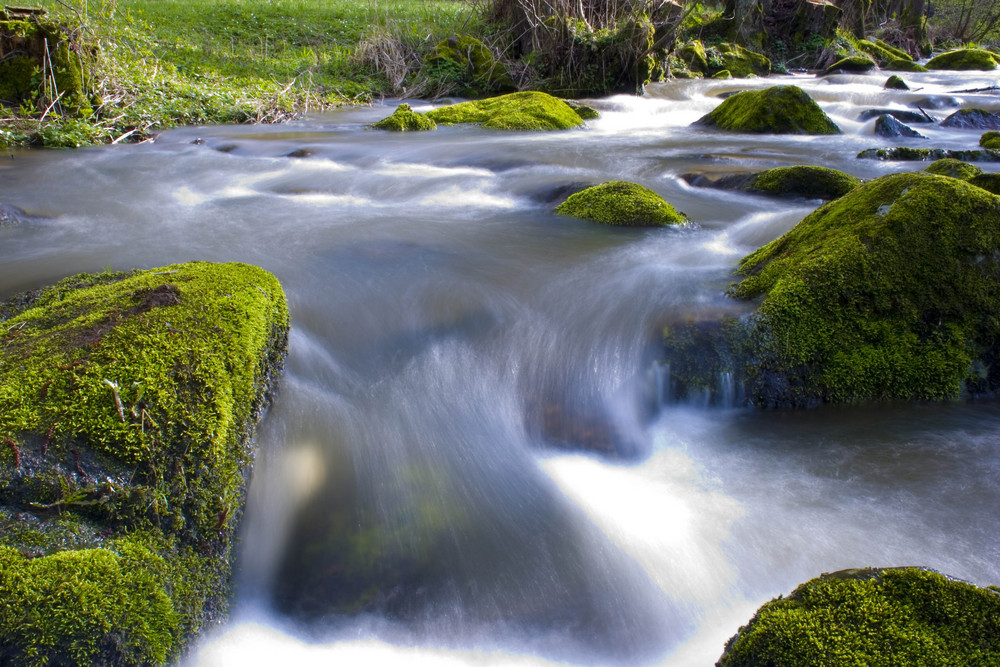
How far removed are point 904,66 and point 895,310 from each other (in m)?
21.5

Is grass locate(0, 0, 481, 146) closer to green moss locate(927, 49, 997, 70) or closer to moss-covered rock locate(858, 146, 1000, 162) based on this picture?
moss-covered rock locate(858, 146, 1000, 162)

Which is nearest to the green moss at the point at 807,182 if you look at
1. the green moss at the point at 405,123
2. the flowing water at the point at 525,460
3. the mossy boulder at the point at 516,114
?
the flowing water at the point at 525,460

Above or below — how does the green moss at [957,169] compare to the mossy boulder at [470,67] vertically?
below

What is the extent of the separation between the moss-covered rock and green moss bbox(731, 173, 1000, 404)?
5.19 meters

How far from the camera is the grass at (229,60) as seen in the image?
Answer: 9.71m

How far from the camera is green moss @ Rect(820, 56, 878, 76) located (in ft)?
62.0

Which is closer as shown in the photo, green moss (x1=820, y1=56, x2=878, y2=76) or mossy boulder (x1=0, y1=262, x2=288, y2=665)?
mossy boulder (x1=0, y1=262, x2=288, y2=665)

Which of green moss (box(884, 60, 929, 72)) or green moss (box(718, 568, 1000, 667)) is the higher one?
green moss (box(884, 60, 929, 72))

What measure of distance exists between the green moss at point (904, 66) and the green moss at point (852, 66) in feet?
5.38

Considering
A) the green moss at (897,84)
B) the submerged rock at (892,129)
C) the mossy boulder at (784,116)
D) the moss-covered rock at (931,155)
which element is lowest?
the moss-covered rock at (931,155)

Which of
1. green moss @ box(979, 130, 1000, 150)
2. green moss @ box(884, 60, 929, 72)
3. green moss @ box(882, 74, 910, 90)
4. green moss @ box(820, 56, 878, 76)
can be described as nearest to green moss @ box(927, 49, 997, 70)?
green moss @ box(884, 60, 929, 72)

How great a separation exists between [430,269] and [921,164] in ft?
21.8

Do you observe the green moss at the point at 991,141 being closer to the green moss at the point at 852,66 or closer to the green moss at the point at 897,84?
the green moss at the point at 897,84

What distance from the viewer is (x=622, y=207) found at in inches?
228
